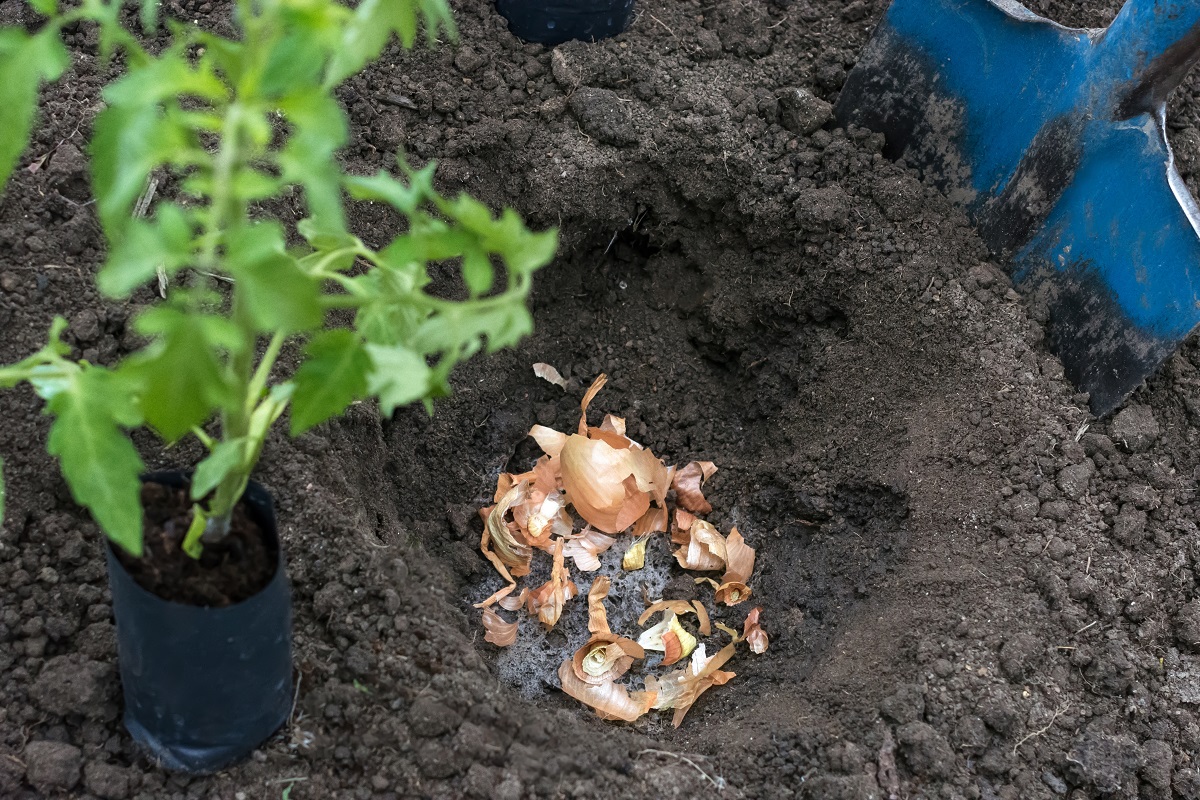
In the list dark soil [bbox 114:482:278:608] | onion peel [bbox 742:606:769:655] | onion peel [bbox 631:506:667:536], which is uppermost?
dark soil [bbox 114:482:278:608]

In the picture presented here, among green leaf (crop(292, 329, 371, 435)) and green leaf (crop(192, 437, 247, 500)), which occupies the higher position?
green leaf (crop(292, 329, 371, 435))

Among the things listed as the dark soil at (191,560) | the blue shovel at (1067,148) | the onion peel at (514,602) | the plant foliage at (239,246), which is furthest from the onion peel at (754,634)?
the plant foliage at (239,246)

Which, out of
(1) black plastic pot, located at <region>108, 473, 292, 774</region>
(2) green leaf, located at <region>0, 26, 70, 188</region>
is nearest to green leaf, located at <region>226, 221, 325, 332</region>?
(2) green leaf, located at <region>0, 26, 70, 188</region>

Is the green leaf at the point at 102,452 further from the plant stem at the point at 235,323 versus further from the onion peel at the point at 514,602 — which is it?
the onion peel at the point at 514,602

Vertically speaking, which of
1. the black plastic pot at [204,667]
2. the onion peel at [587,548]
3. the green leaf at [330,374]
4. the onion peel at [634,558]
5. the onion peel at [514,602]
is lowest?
the onion peel at [514,602]

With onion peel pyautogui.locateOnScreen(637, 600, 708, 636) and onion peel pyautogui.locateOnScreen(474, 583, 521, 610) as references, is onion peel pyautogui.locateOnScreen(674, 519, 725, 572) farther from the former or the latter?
onion peel pyautogui.locateOnScreen(474, 583, 521, 610)

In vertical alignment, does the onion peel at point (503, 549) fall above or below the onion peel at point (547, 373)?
below

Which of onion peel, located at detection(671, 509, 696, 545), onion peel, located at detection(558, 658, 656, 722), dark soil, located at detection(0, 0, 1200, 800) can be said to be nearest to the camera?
dark soil, located at detection(0, 0, 1200, 800)

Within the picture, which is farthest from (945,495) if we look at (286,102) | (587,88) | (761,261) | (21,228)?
(21,228)
